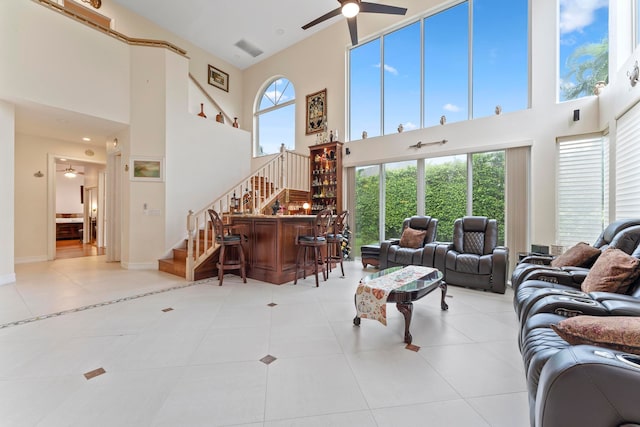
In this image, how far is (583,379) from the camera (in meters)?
0.89

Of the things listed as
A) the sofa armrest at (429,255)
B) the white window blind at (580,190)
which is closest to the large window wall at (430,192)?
the white window blind at (580,190)

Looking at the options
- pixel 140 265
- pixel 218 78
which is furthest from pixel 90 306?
pixel 218 78

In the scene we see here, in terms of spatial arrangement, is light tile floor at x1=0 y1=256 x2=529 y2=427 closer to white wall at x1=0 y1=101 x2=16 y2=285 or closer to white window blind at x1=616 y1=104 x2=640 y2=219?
white wall at x1=0 y1=101 x2=16 y2=285

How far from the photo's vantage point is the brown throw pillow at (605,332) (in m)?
1.05

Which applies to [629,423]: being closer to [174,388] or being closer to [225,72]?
[174,388]

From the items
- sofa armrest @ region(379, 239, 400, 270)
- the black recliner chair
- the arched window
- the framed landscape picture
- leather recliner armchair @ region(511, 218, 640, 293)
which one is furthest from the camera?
the framed landscape picture

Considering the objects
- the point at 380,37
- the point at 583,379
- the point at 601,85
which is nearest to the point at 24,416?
the point at 583,379

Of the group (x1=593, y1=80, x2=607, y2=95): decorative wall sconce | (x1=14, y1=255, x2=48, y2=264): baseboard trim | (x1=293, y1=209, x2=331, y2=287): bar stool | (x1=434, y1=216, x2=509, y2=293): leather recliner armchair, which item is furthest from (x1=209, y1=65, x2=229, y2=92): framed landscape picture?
(x1=593, y1=80, x2=607, y2=95): decorative wall sconce

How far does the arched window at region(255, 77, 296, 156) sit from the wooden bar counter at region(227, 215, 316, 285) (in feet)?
13.3

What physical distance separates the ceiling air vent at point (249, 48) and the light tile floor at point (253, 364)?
24.3 ft

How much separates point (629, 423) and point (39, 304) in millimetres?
5090

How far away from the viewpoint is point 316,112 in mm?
7363

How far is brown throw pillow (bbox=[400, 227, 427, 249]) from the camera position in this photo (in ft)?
16.3

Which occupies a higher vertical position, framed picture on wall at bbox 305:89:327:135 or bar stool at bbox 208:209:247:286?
framed picture on wall at bbox 305:89:327:135
